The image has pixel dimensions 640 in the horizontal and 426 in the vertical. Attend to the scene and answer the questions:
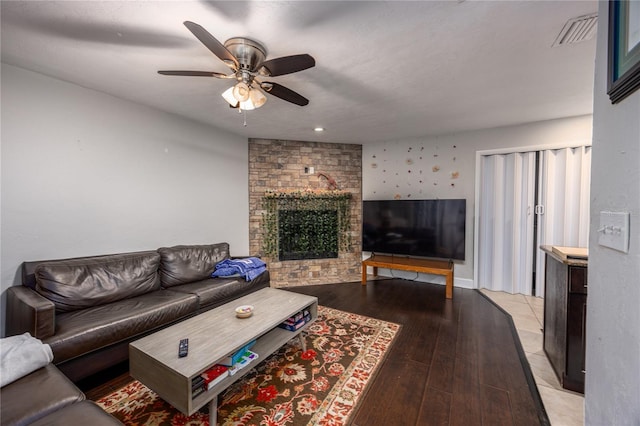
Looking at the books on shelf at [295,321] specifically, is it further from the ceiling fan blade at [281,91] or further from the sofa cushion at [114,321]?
the ceiling fan blade at [281,91]

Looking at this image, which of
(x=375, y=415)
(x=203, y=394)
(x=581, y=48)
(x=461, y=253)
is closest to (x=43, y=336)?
(x=203, y=394)

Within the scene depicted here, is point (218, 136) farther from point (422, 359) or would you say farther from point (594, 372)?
point (594, 372)

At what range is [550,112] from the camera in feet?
9.82

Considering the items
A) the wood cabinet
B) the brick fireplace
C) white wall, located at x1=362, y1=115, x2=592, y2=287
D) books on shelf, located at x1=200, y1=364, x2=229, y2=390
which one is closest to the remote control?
books on shelf, located at x1=200, y1=364, x2=229, y2=390

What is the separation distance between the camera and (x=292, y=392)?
5.70 ft

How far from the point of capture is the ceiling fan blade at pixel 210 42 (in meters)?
1.21

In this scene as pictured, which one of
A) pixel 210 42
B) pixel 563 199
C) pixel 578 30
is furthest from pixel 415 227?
pixel 210 42

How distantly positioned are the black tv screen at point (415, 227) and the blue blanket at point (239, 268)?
1972 mm

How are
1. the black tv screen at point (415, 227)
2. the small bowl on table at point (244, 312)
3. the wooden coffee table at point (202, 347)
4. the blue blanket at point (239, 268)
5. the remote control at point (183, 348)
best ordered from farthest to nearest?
1. the black tv screen at point (415, 227)
2. the blue blanket at point (239, 268)
3. the small bowl on table at point (244, 312)
4. the remote control at point (183, 348)
5. the wooden coffee table at point (202, 347)

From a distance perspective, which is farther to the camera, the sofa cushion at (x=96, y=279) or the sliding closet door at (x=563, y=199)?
the sliding closet door at (x=563, y=199)

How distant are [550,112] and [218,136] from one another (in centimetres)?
431

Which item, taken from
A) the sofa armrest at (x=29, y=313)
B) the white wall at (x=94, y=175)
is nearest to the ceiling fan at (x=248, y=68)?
the white wall at (x=94, y=175)

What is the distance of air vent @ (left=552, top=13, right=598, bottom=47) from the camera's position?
4.90 ft

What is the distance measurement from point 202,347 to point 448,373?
1.81m
